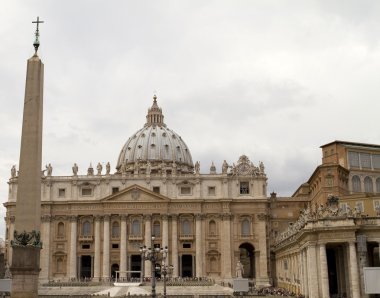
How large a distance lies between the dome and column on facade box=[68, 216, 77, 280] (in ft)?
80.7

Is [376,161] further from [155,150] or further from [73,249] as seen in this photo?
[155,150]

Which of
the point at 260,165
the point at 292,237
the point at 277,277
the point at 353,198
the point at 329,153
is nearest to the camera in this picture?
the point at 292,237

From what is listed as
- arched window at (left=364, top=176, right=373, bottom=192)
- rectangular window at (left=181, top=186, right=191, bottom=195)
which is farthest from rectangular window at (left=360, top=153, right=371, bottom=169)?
rectangular window at (left=181, top=186, right=191, bottom=195)

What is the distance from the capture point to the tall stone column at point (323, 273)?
141 ft

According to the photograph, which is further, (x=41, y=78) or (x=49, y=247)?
(x=49, y=247)

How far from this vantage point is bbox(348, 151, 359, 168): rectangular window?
7481 cm

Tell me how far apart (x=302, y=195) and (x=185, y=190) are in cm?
1866

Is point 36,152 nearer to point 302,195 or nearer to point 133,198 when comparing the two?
point 133,198

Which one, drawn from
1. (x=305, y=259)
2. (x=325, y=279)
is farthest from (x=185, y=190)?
(x=325, y=279)

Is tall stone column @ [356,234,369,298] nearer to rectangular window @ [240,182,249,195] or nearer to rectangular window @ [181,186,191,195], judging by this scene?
rectangular window @ [240,182,249,195]

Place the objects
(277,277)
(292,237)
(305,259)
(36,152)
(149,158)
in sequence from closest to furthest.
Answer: (36,152), (305,259), (292,237), (277,277), (149,158)

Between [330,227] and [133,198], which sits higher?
[133,198]

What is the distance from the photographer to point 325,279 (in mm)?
42906

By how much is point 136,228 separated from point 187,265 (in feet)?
32.2
